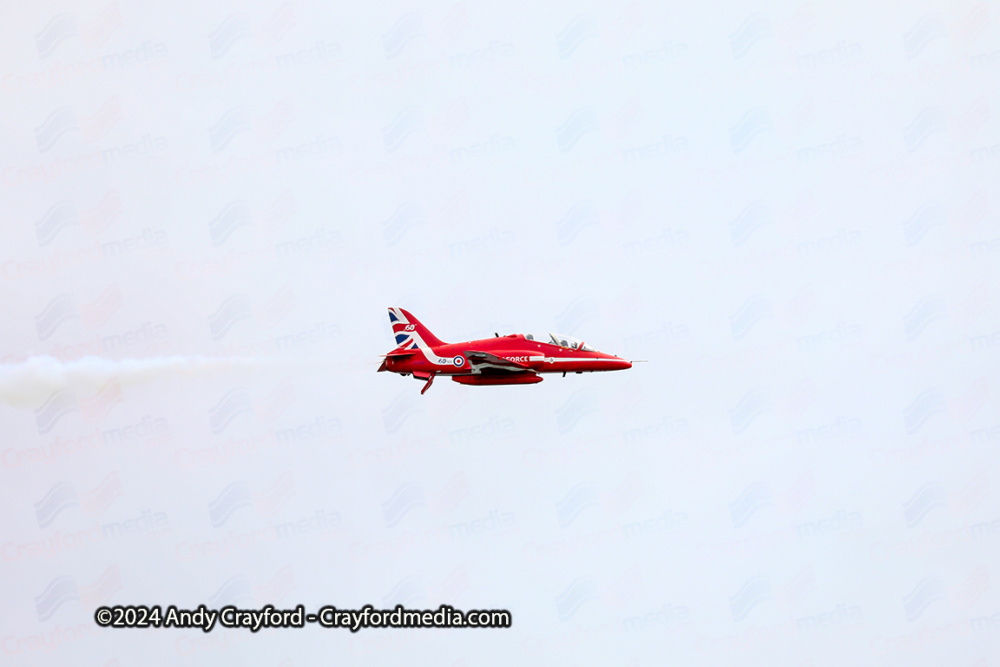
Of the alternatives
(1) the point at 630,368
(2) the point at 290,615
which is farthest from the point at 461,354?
(2) the point at 290,615

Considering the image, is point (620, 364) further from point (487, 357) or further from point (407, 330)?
point (407, 330)

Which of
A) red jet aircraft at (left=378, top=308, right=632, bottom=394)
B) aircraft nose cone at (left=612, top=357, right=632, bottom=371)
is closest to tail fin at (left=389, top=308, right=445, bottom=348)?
red jet aircraft at (left=378, top=308, right=632, bottom=394)

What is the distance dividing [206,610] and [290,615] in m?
4.32

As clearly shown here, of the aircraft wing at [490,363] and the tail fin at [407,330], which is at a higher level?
the tail fin at [407,330]

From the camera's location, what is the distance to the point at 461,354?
89.9 meters

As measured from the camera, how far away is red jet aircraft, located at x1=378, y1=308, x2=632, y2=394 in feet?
294

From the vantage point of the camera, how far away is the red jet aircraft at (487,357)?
8975cm

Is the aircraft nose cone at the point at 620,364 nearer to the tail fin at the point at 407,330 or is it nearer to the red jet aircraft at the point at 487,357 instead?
the red jet aircraft at the point at 487,357

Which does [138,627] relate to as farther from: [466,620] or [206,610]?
[466,620]

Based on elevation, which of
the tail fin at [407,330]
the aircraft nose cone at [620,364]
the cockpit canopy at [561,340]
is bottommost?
the aircraft nose cone at [620,364]

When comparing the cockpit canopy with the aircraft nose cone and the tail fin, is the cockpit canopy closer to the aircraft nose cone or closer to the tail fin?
the aircraft nose cone

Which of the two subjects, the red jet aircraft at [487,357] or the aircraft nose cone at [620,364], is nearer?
the red jet aircraft at [487,357]

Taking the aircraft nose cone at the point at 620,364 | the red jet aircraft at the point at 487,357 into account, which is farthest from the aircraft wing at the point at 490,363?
the aircraft nose cone at the point at 620,364

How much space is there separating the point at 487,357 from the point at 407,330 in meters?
4.60
